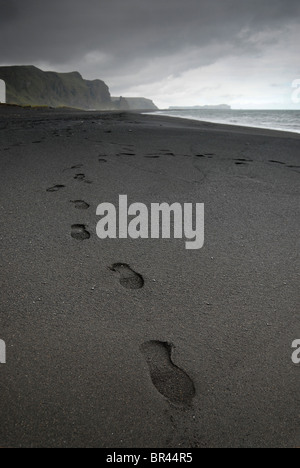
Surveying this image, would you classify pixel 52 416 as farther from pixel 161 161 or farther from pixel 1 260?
pixel 161 161

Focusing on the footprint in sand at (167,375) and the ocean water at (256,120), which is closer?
the footprint in sand at (167,375)

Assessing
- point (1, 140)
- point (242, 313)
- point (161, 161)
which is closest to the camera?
point (242, 313)

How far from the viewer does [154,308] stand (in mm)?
1603

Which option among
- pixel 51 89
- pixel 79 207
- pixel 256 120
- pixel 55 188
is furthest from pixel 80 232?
pixel 51 89

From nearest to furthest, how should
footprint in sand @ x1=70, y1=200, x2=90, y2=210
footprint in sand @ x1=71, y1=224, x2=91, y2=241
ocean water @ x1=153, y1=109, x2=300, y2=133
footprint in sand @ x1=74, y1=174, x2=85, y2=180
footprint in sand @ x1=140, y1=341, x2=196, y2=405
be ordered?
footprint in sand @ x1=140, y1=341, x2=196, y2=405
footprint in sand @ x1=71, y1=224, x2=91, y2=241
footprint in sand @ x1=70, y1=200, x2=90, y2=210
footprint in sand @ x1=74, y1=174, x2=85, y2=180
ocean water @ x1=153, y1=109, x2=300, y2=133

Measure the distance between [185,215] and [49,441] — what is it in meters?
2.04

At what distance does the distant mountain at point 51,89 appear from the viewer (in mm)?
127625

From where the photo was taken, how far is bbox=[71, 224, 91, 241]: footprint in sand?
226 cm

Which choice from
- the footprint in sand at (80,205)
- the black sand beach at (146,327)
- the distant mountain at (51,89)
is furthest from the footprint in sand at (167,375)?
the distant mountain at (51,89)

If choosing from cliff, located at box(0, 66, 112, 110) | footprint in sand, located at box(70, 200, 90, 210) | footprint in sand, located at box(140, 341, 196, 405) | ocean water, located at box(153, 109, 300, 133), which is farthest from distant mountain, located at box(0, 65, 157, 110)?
footprint in sand, located at box(140, 341, 196, 405)

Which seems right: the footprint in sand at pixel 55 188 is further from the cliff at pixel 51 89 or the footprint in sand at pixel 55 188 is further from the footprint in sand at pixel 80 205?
the cliff at pixel 51 89

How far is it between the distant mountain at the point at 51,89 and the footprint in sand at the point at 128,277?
11329 centimetres

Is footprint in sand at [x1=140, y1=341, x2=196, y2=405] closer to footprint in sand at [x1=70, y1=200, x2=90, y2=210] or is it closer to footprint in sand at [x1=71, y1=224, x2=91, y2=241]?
footprint in sand at [x1=71, y1=224, x2=91, y2=241]

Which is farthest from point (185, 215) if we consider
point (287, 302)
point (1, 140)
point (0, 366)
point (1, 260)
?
point (1, 140)
